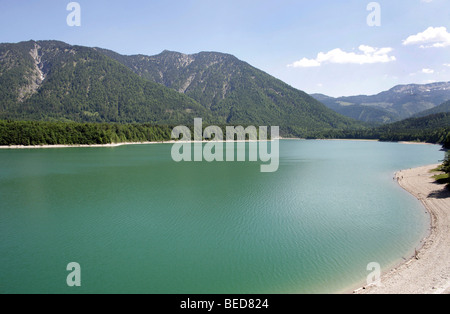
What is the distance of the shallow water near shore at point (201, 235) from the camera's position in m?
13.1

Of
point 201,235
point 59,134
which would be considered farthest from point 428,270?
point 59,134

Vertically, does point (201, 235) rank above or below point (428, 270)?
below

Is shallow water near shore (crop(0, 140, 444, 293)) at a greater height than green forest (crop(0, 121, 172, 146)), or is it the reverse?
green forest (crop(0, 121, 172, 146))

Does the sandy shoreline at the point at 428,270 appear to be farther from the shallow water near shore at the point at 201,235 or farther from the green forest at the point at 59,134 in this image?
the green forest at the point at 59,134

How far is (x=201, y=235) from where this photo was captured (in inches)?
748

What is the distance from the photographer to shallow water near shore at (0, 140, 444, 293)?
13141 mm

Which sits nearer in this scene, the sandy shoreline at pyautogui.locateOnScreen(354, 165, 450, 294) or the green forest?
the sandy shoreline at pyautogui.locateOnScreen(354, 165, 450, 294)

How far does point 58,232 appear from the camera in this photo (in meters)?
19.2

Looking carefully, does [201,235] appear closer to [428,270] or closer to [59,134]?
[428,270]

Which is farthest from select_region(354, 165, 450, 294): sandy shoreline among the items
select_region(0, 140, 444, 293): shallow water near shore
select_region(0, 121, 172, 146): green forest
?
select_region(0, 121, 172, 146): green forest

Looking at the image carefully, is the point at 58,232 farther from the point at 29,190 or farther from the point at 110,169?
the point at 110,169

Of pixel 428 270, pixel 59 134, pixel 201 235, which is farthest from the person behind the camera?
pixel 59 134

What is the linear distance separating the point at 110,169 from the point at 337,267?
1772 inches

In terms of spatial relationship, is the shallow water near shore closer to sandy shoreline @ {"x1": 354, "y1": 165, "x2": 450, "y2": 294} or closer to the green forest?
sandy shoreline @ {"x1": 354, "y1": 165, "x2": 450, "y2": 294}
